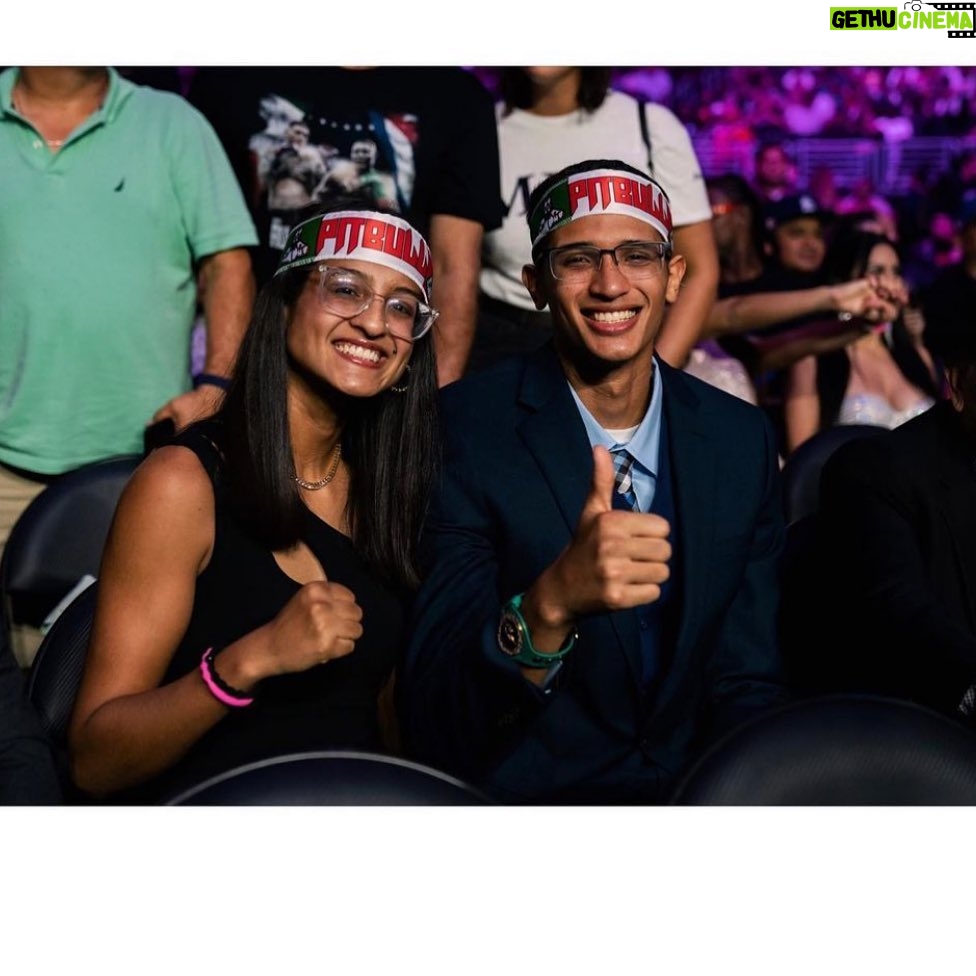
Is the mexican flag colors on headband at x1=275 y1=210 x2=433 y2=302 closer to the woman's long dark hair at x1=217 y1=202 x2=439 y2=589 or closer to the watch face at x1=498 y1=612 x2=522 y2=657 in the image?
the woman's long dark hair at x1=217 y1=202 x2=439 y2=589

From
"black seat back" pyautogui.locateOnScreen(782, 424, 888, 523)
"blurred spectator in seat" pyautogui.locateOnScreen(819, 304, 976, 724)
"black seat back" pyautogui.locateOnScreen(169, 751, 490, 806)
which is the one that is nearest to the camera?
"black seat back" pyautogui.locateOnScreen(169, 751, 490, 806)

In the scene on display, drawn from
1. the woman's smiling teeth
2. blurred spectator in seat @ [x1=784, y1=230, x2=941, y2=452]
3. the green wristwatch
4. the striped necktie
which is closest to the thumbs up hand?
the green wristwatch

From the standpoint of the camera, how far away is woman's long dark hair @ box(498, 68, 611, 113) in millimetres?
3229

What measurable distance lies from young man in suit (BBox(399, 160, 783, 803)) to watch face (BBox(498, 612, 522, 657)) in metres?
0.09

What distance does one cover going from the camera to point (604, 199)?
7.39ft

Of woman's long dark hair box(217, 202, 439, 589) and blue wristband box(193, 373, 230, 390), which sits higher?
blue wristband box(193, 373, 230, 390)

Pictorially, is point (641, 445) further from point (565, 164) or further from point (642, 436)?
point (565, 164)

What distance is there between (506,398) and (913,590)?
2.39ft

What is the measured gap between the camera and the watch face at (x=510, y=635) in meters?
1.78

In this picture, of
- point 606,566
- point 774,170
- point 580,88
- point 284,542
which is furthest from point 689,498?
point 774,170

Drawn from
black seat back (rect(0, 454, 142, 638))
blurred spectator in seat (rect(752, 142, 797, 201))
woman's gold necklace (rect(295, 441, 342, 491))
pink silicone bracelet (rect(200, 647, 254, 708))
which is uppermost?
blurred spectator in seat (rect(752, 142, 797, 201))

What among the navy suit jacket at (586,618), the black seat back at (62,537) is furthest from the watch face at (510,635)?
the black seat back at (62,537)

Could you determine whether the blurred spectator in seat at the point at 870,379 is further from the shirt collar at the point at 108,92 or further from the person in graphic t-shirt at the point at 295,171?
the shirt collar at the point at 108,92
